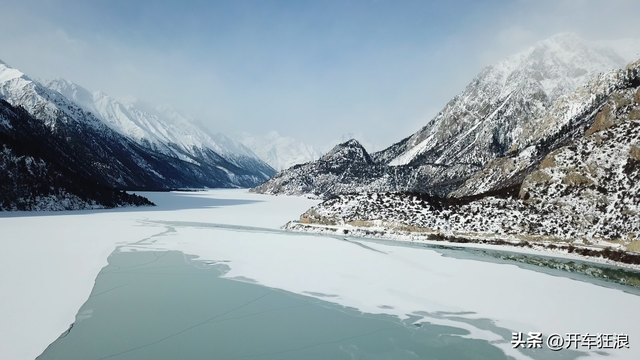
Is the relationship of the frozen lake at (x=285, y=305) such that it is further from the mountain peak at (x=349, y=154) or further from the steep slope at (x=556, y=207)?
the mountain peak at (x=349, y=154)

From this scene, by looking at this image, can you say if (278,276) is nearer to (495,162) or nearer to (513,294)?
(513,294)

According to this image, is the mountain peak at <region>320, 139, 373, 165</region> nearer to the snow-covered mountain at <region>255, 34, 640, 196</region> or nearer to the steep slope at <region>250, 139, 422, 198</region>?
the steep slope at <region>250, 139, 422, 198</region>

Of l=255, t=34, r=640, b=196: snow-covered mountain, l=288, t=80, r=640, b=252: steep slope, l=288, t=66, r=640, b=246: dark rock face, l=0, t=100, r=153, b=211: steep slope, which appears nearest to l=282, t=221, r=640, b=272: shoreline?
l=288, t=80, r=640, b=252: steep slope

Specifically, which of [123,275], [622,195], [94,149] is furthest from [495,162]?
[94,149]

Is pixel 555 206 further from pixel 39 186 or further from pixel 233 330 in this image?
pixel 39 186

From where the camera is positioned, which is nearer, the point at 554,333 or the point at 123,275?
the point at 554,333

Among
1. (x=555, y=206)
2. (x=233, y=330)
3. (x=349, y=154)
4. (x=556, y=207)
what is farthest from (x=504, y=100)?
(x=233, y=330)

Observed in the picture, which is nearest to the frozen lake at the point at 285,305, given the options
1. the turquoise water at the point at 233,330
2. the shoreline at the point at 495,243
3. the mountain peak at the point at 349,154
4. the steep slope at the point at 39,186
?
the turquoise water at the point at 233,330
